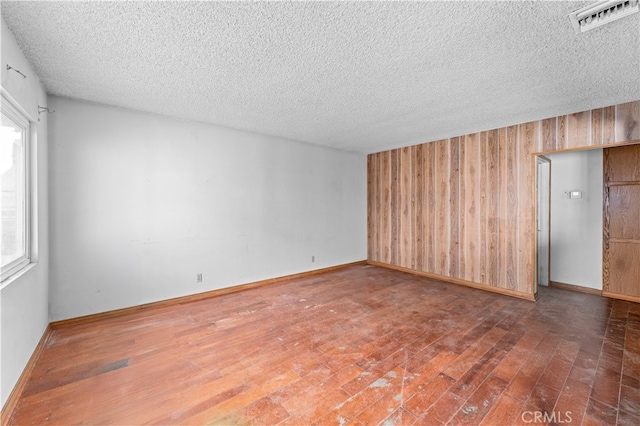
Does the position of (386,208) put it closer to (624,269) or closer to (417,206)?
(417,206)

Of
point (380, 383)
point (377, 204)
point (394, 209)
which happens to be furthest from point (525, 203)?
point (380, 383)

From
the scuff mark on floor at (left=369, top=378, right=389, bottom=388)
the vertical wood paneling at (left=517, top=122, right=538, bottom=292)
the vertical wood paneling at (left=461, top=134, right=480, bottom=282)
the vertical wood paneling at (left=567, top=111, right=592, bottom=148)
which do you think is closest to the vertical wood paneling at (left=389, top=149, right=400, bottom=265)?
the vertical wood paneling at (left=461, top=134, right=480, bottom=282)

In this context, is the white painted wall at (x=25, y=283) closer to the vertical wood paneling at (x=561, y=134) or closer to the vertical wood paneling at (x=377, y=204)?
the vertical wood paneling at (x=377, y=204)

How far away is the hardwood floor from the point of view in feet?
5.57

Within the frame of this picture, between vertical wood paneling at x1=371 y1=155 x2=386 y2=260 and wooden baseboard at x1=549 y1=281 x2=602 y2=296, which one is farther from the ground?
vertical wood paneling at x1=371 y1=155 x2=386 y2=260

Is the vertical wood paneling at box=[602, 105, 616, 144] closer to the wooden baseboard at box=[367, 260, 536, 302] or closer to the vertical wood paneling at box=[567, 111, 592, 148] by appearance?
the vertical wood paneling at box=[567, 111, 592, 148]

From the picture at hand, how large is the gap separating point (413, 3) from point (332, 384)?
2.61m

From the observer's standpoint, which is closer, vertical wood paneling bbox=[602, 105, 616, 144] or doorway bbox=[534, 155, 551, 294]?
→ vertical wood paneling bbox=[602, 105, 616, 144]

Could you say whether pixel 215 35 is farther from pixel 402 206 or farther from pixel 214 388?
pixel 402 206

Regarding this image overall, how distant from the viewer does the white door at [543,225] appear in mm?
4500

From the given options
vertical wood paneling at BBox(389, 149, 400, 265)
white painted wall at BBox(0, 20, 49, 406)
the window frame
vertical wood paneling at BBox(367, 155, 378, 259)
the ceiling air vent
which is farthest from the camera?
vertical wood paneling at BBox(367, 155, 378, 259)

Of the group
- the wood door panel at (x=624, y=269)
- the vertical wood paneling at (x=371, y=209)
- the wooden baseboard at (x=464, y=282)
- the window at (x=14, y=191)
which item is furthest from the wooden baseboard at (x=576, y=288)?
the window at (x=14, y=191)

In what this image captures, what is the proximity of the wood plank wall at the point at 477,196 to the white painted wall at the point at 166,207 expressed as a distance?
167 cm

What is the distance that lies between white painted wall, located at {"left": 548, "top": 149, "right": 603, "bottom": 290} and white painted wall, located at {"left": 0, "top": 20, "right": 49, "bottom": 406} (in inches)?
260
